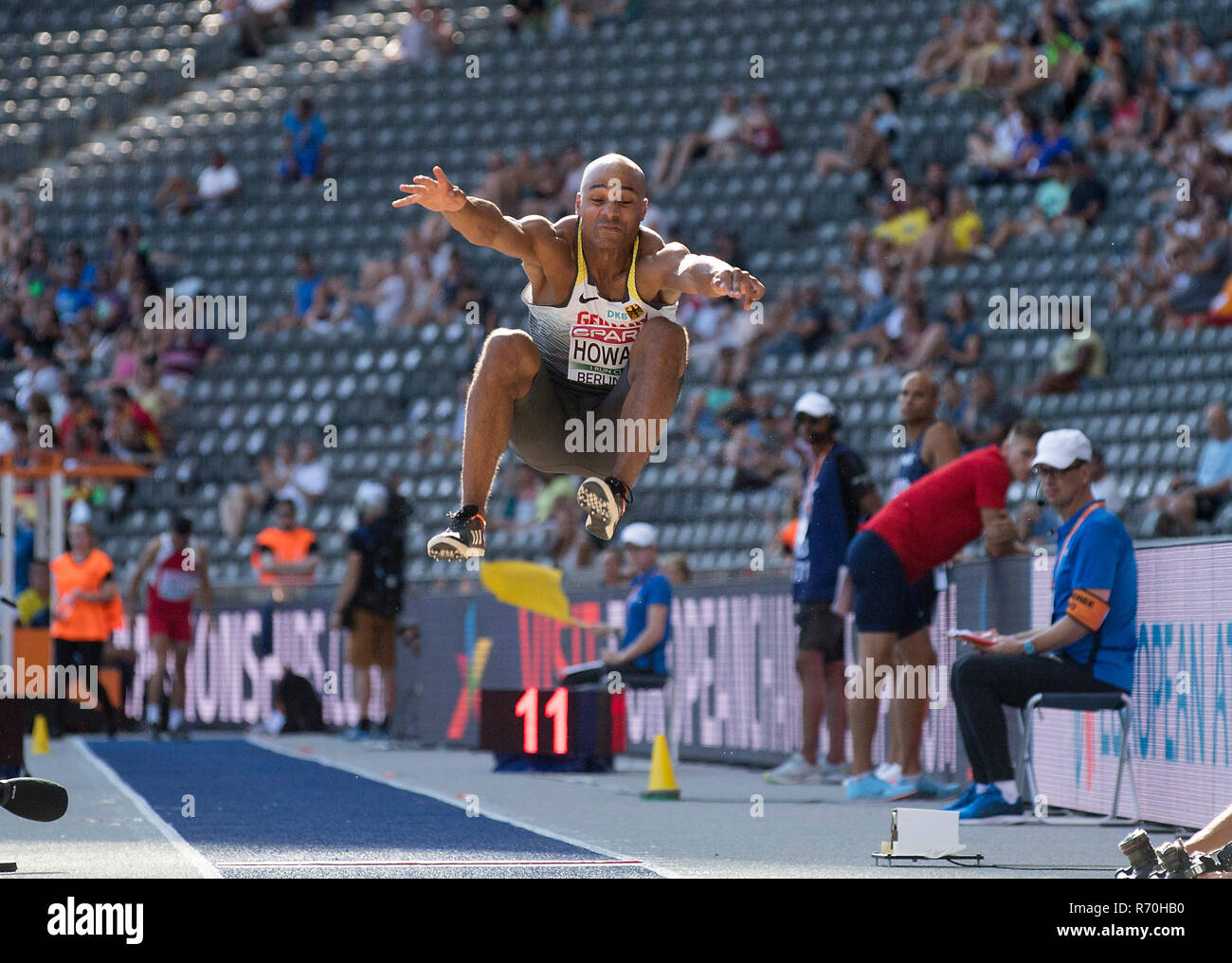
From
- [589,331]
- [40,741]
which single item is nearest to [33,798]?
[589,331]

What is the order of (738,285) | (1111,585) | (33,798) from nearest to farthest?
(738,285), (33,798), (1111,585)

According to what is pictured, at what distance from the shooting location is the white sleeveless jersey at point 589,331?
6699 millimetres

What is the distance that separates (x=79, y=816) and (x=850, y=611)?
13.7ft

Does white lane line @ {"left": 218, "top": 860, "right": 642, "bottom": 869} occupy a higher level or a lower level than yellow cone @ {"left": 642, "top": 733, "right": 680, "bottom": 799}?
higher

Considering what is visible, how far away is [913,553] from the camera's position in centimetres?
933

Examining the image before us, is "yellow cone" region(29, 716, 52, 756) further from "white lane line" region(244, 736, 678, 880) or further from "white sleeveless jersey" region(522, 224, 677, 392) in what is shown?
"white sleeveless jersey" region(522, 224, 677, 392)

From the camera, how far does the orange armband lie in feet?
25.5

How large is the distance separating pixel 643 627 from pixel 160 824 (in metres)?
4.29

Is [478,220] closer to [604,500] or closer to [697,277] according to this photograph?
[697,277]

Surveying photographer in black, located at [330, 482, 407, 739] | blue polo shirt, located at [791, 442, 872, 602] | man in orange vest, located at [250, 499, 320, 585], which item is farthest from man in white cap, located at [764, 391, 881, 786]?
man in orange vest, located at [250, 499, 320, 585]

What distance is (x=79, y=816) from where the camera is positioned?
8477 mm

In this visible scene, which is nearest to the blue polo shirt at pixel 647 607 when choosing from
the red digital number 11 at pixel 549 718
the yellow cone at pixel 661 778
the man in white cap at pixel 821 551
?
the red digital number 11 at pixel 549 718

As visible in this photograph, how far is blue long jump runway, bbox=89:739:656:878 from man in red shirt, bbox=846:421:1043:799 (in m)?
2.26
